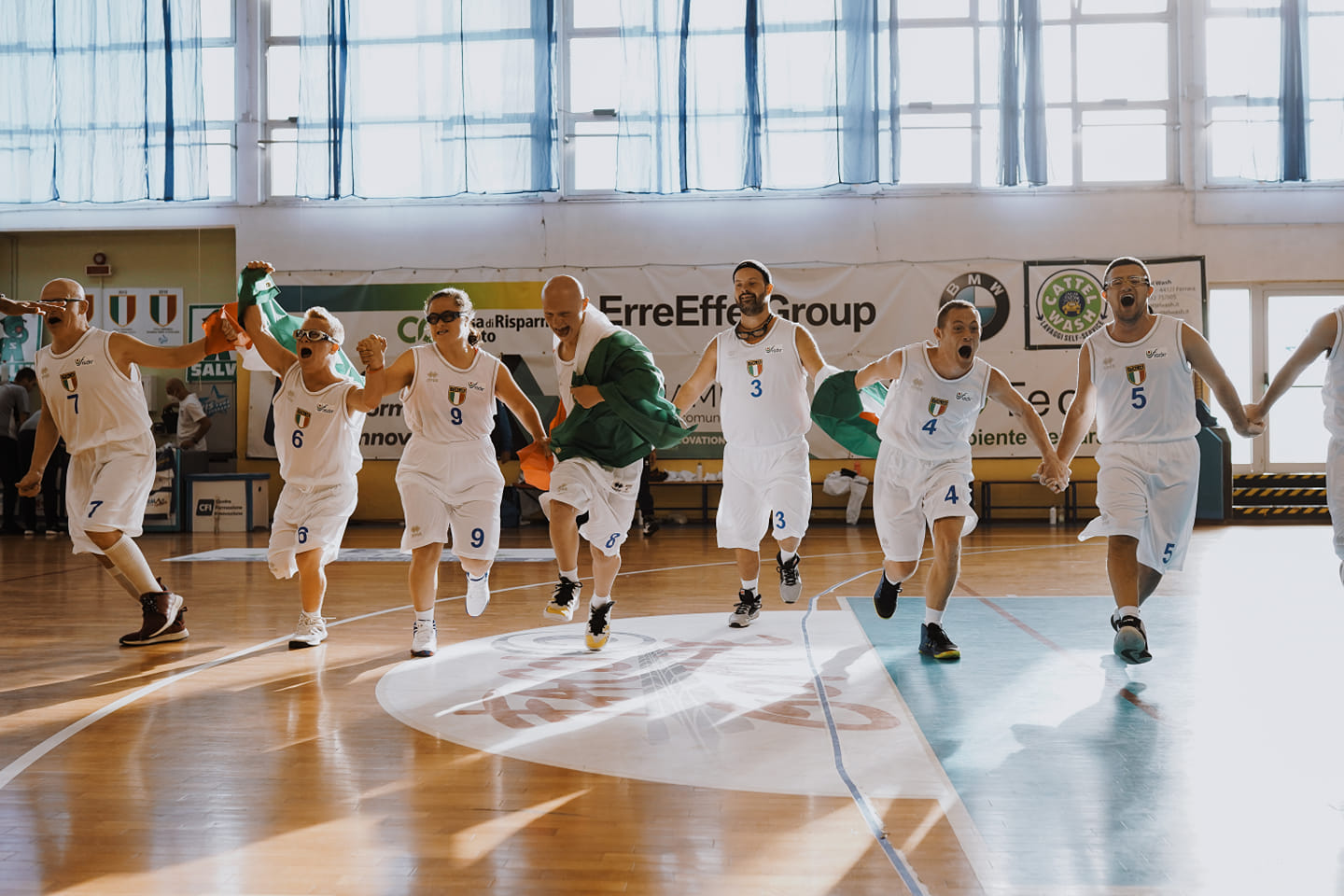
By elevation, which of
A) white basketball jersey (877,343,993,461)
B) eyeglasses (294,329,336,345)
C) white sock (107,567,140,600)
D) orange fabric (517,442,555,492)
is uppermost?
eyeglasses (294,329,336,345)

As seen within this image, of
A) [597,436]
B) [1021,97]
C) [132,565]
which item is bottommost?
[132,565]

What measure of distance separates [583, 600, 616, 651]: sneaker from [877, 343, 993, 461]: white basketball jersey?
1.68 metres

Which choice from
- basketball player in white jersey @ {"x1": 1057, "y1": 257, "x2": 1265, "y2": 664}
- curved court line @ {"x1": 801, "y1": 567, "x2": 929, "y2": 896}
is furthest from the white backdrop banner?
→ curved court line @ {"x1": 801, "y1": 567, "x2": 929, "y2": 896}

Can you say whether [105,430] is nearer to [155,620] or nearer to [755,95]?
[155,620]

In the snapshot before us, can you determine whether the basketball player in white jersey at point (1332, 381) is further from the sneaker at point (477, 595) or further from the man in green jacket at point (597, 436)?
the sneaker at point (477, 595)

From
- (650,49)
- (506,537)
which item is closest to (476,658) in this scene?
(506,537)

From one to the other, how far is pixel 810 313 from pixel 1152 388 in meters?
10.1

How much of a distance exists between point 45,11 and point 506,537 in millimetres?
10092

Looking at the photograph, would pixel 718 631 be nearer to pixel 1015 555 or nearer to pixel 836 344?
pixel 1015 555

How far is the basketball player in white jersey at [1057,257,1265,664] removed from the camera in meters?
5.03

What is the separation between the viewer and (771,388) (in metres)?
6.24

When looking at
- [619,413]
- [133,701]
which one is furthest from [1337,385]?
[133,701]

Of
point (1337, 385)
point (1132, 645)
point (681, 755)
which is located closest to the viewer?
point (681, 755)

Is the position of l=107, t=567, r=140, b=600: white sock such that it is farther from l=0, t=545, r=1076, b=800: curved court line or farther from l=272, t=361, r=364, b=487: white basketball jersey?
l=272, t=361, r=364, b=487: white basketball jersey
